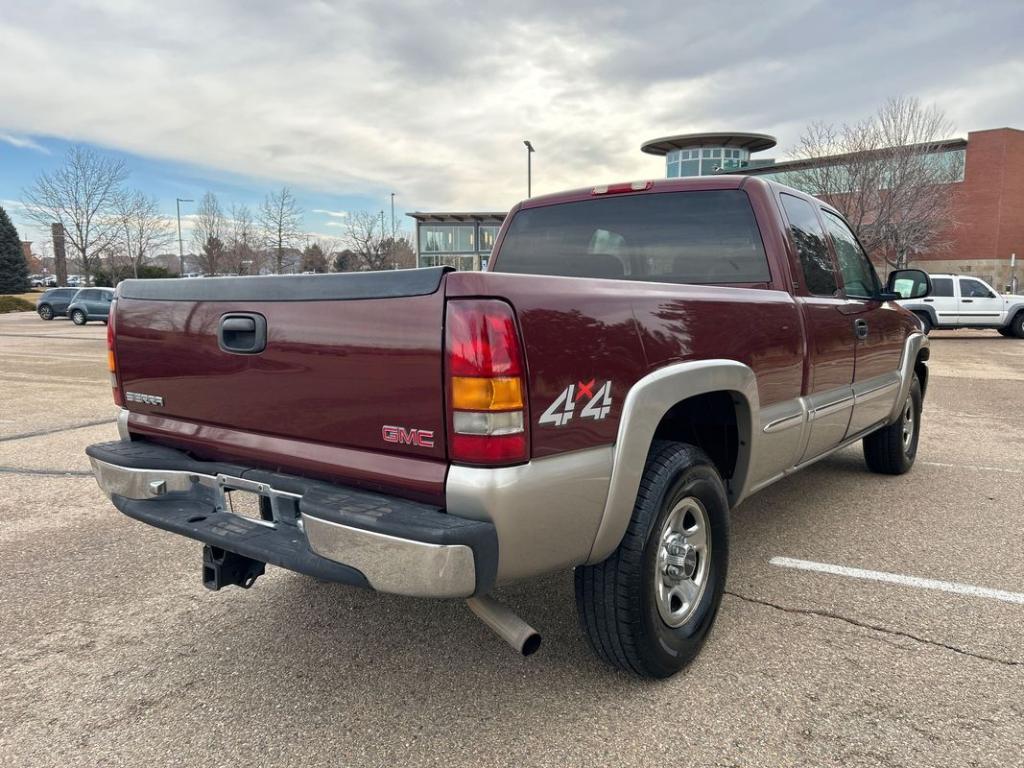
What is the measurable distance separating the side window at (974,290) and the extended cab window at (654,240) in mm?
19349

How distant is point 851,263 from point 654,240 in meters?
1.62

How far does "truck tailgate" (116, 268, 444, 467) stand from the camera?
81.2 inches

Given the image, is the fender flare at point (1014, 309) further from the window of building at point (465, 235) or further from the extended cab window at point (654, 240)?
the window of building at point (465, 235)

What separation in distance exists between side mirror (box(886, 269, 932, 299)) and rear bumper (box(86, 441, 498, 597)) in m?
4.00

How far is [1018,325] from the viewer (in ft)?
64.4

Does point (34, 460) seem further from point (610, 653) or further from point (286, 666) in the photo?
point (610, 653)

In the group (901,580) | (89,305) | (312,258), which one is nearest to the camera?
(901,580)

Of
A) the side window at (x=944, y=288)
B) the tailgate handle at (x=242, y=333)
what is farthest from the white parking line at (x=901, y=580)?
the side window at (x=944, y=288)

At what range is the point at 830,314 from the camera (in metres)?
3.78

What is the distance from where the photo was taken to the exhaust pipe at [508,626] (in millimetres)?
2193

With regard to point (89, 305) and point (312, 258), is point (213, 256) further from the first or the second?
point (89, 305)

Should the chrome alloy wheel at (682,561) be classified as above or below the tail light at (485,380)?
below

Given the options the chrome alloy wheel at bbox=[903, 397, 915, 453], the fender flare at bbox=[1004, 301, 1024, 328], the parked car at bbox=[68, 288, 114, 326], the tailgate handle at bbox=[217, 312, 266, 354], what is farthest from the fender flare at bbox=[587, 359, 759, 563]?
the parked car at bbox=[68, 288, 114, 326]

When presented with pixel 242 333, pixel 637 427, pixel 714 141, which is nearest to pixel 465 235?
pixel 714 141
